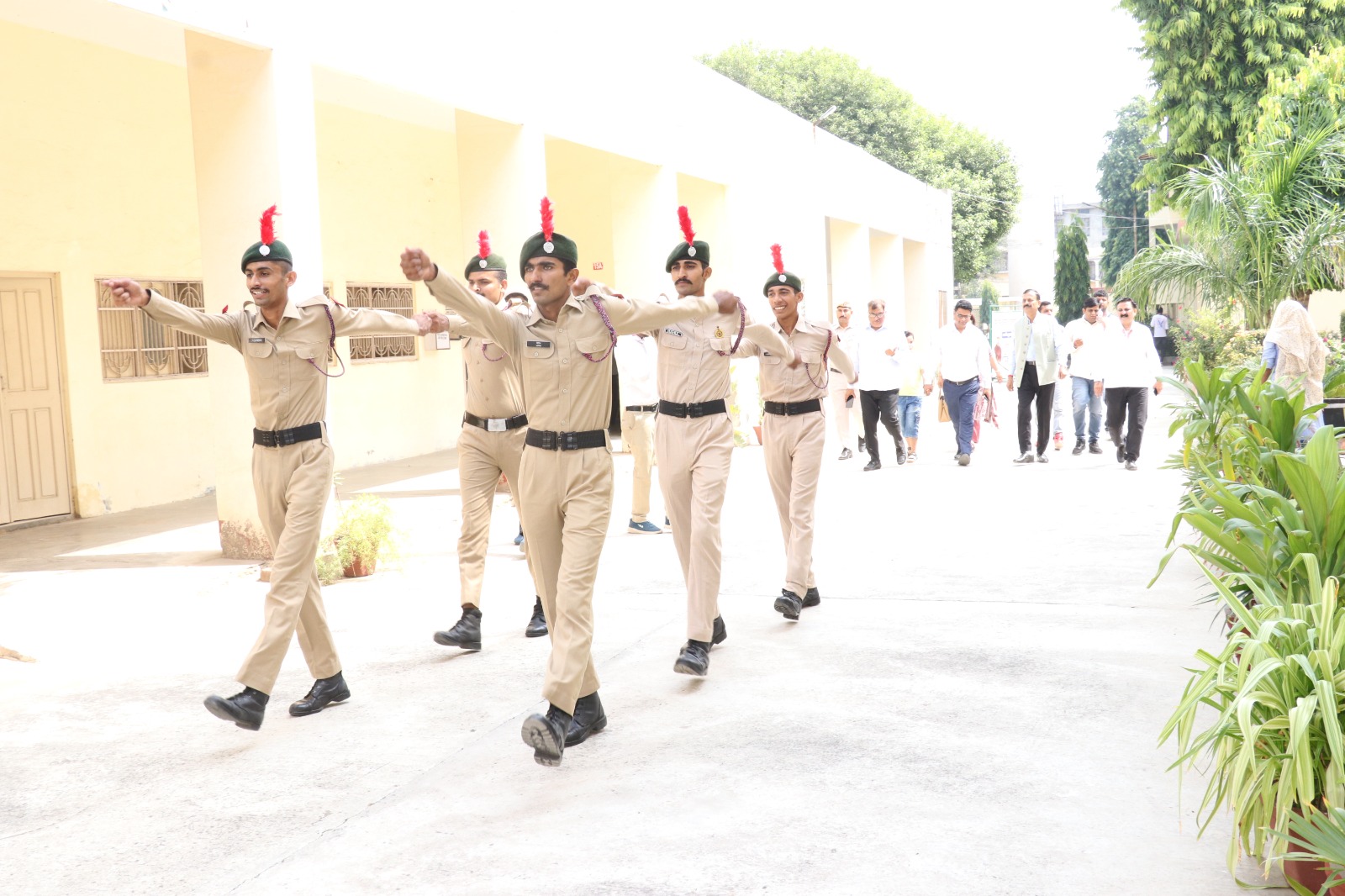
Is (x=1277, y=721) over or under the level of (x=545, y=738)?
over

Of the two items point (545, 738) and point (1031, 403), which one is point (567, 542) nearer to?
point (545, 738)

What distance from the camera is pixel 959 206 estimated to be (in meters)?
47.7

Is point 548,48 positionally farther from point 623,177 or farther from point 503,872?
point 503,872

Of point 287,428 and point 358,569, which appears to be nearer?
point 287,428

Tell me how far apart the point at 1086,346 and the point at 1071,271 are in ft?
107

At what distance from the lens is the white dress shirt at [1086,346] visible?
539 inches

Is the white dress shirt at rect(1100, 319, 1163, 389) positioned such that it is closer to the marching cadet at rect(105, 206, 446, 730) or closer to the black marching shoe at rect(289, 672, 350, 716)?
the marching cadet at rect(105, 206, 446, 730)

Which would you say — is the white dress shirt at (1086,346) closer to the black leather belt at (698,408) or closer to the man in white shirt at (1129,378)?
the man in white shirt at (1129,378)

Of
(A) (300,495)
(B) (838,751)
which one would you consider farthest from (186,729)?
(B) (838,751)

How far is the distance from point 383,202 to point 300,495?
435 inches

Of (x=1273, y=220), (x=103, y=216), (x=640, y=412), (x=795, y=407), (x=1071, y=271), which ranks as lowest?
(x=640, y=412)

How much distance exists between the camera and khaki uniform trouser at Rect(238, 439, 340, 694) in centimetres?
512

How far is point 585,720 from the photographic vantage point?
4969mm

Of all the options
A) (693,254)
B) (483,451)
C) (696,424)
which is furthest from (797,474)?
(483,451)
